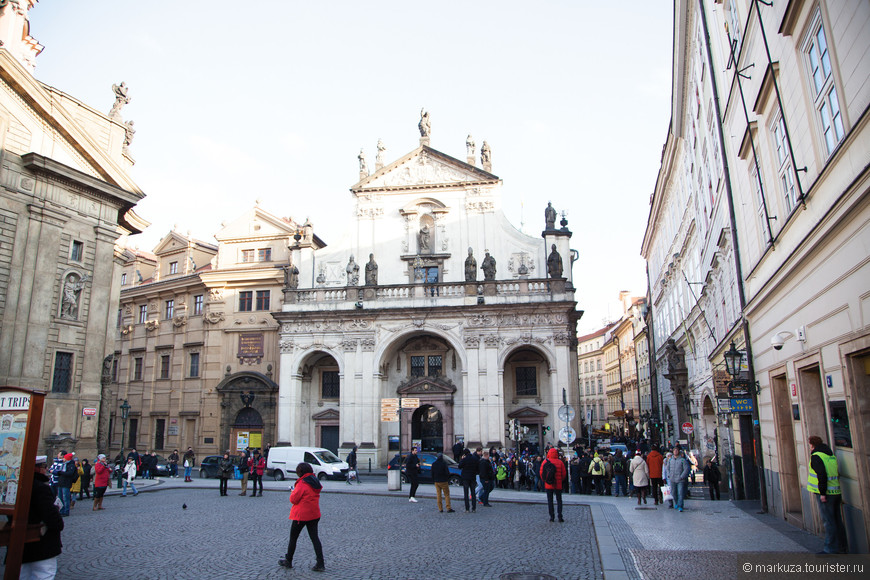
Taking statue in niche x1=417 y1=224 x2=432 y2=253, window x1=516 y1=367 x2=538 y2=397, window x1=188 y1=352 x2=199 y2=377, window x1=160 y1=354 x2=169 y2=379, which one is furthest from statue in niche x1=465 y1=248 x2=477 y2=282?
window x1=160 y1=354 x2=169 y2=379

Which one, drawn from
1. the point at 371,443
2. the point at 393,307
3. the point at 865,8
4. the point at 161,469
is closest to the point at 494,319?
the point at 393,307

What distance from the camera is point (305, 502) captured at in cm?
919

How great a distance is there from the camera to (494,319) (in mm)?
34250

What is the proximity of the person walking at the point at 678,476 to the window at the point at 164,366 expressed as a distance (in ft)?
114

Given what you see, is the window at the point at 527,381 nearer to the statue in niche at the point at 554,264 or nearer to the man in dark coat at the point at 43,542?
the statue in niche at the point at 554,264

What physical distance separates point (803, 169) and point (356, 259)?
1210 inches

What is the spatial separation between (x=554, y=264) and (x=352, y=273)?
11914mm

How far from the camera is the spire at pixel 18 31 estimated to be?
2517 centimetres

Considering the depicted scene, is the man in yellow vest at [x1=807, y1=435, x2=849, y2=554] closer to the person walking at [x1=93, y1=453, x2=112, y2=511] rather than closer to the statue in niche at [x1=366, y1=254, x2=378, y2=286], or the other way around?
the person walking at [x1=93, y1=453, x2=112, y2=511]

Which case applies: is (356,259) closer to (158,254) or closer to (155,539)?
(158,254)

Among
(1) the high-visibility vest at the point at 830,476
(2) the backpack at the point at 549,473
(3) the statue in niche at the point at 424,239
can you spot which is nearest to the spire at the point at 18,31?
(3) the statue in niche at the point at 424,239

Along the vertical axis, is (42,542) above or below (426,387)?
below

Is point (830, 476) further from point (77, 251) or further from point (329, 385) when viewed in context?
point (329, 385)

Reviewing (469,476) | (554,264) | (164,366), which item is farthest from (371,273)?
(469,476)
